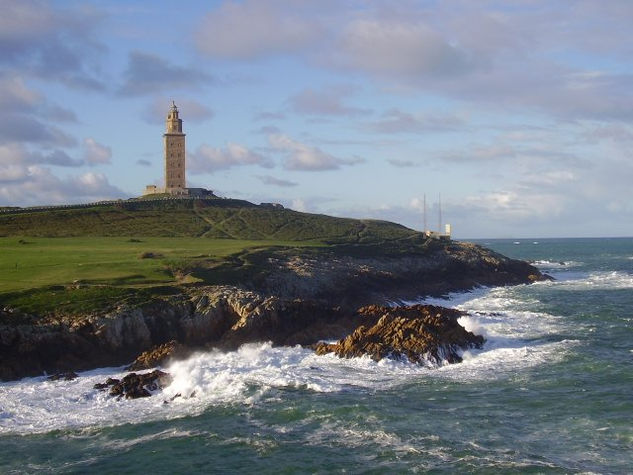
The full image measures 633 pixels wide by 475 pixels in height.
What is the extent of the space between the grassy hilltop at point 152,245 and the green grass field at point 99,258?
0.26 feet

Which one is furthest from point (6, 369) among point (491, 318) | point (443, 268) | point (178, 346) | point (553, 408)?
point (443, 268)

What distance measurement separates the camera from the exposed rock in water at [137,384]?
121 ft

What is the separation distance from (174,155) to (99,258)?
231 feet

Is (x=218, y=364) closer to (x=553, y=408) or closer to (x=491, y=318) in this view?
(x=553, y=408)

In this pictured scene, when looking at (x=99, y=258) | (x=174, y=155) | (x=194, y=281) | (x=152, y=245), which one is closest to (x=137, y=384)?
(x=194, y=281)

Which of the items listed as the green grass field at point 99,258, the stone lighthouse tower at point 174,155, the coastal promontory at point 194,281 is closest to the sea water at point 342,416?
the coastal promontory at point 194,281

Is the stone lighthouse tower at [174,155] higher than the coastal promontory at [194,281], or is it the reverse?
the stone lighthouse tower at [174,155]

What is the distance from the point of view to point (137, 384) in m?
37.6

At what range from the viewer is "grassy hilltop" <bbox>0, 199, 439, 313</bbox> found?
5275cm

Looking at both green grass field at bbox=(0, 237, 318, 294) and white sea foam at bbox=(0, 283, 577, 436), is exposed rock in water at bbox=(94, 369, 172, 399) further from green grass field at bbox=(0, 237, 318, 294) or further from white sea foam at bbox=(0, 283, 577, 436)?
green grass field at bbox=(0, 237, 318, 294)

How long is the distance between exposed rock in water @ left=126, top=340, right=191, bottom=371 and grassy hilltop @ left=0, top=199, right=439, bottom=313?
636 centimetres

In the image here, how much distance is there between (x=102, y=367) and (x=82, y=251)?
101 ft

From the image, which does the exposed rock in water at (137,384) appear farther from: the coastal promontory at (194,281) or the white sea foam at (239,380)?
the coastal promontory at (194,281)

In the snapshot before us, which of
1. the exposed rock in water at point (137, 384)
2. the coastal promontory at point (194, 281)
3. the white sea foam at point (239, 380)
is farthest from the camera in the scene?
the coastal promontory at point (194, 281)
